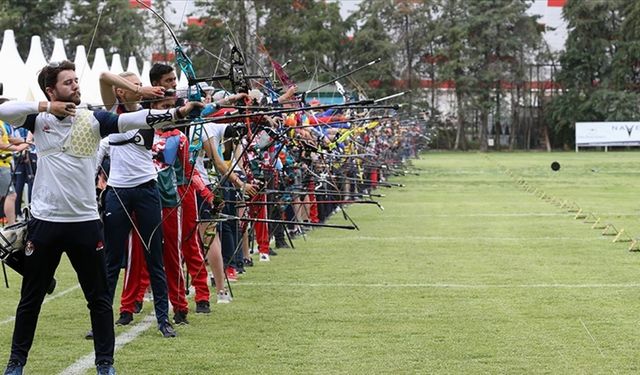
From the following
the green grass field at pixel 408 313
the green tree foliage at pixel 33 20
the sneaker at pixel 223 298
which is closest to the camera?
the green grass field at pixel 408 313

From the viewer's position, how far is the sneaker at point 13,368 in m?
5.81

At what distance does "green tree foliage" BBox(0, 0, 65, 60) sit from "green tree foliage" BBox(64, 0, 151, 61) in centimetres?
108

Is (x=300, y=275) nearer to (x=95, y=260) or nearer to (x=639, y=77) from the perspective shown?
(x=95, y=260)

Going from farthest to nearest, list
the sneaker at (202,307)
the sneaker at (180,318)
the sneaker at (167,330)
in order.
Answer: the sneaker at (202,307), the sneaker at (180,318), the sneaker at (167,330)

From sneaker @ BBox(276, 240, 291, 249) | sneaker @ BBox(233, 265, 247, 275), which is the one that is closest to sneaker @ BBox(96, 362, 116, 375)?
sneaker @ BBox(233, 265, 247, 275)

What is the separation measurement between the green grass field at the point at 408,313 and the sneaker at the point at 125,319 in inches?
4.8

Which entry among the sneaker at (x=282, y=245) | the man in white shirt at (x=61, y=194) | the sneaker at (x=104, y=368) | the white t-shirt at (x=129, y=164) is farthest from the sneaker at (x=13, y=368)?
the sneaker at (x=282, y=245)

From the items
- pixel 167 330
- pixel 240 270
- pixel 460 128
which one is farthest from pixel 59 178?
pixel 460 128

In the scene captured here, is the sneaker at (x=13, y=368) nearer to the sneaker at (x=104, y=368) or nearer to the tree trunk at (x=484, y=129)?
the sneaker at (x=104, y=368)

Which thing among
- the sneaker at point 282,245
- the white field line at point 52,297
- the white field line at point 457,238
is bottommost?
the white field line at point 457,238

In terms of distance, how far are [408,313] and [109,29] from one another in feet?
148

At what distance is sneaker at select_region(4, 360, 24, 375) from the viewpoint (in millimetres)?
5810

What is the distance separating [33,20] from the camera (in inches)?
2408

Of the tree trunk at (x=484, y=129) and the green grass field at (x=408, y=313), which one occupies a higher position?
the green grass field at (x=408, y=313)
